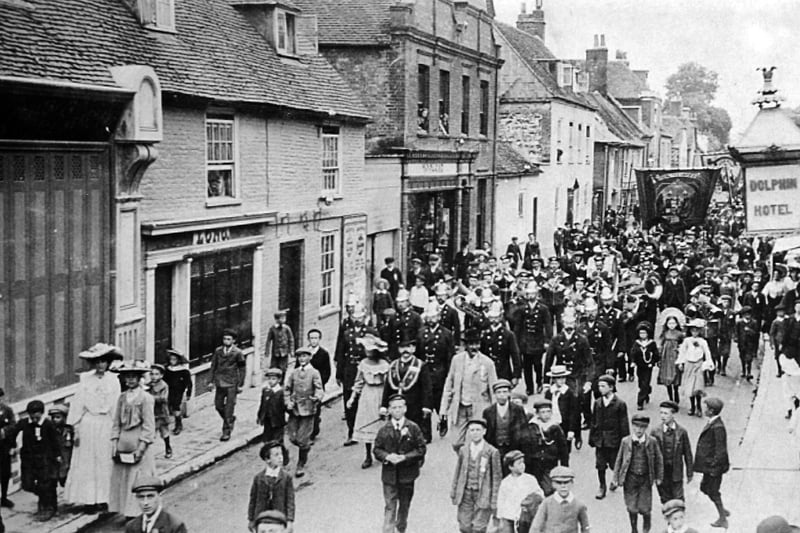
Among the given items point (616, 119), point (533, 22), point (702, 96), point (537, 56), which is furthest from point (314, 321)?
point (702, 96)

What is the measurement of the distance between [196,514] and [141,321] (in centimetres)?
404

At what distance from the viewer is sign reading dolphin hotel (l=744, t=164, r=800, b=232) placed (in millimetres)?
9336

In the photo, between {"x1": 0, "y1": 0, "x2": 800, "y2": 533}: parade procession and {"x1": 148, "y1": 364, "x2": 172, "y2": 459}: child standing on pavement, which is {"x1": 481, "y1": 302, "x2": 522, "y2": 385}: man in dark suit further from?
{"x1": 148, "y1": 364, "x2": 172, "y2": 459}: child standing on pavement

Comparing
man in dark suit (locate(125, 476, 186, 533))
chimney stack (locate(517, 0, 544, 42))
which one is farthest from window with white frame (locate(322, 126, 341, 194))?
chimney stack (locate(517, 0, 544, 42))

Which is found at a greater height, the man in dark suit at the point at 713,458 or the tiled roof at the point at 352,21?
the tiled roof at the point at 352,21

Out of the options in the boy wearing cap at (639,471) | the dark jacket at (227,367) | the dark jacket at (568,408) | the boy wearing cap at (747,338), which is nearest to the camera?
the boy wearing cap at (639,471)

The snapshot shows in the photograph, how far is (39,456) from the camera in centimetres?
1145

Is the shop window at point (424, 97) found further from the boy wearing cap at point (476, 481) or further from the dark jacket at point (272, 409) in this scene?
the boy wearing cap at point (476, 481)

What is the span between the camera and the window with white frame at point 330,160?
21.8 metres

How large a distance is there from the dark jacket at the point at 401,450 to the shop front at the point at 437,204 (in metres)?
16.5

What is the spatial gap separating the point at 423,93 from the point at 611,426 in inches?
Result: 690

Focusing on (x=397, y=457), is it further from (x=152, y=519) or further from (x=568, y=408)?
(x=568, y=408)

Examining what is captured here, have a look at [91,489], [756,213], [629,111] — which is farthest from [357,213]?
[629,111]

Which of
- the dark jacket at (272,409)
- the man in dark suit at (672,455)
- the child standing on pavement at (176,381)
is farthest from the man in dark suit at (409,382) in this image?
the man in dark suit at (672,455)
